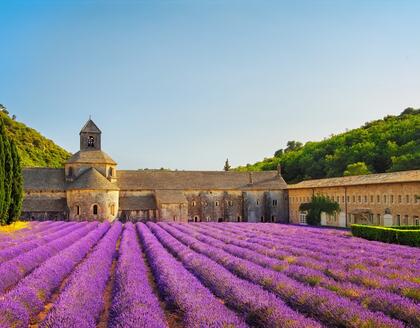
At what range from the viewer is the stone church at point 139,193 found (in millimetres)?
41969

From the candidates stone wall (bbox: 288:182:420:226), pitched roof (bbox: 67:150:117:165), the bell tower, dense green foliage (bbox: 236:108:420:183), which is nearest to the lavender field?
stone wall (bbox: 288:182:420:226)

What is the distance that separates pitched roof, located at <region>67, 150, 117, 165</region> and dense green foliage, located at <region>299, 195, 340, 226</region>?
2158cm

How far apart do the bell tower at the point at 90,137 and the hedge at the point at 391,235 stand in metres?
31.4

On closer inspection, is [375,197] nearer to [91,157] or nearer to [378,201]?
[378,201]

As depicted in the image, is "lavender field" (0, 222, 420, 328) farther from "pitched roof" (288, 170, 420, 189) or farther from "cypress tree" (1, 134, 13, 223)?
"pitched roof" (288, 170, 420, 189)

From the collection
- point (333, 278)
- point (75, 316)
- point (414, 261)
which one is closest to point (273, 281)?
point (333, 278)

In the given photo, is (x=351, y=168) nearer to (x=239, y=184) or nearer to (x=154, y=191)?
(x=239, y=184)

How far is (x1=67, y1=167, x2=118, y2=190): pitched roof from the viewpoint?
41.7m

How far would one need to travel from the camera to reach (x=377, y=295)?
8.69 meters

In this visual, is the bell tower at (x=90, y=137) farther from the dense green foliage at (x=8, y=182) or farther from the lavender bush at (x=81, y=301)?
the lavender bush at (x=81, y=301)

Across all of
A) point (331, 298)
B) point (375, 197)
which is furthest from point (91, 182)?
point (331, 298)

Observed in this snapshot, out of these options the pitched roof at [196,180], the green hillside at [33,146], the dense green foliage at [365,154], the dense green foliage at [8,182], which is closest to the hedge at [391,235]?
the dense green foliage at [8,182]

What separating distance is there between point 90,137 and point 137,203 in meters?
9.36

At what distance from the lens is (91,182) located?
42156 millimetres
